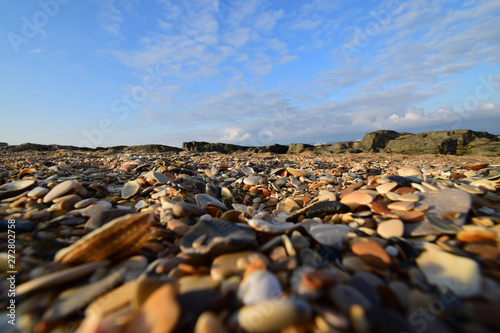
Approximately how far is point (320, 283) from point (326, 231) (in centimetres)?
66

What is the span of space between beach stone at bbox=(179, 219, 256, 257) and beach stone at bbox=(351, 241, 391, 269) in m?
0.65

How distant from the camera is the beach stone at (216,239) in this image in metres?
1.36

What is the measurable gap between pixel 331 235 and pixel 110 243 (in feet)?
4.67

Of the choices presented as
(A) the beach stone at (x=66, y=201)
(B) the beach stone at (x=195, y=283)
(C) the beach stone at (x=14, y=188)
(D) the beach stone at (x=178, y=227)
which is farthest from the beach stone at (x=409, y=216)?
(C) the beach stone at (x=14, y=188)

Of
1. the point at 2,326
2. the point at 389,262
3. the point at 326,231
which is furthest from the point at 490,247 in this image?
the point at 2,326

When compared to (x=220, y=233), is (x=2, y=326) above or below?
below

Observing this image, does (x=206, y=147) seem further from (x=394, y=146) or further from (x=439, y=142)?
(x=439, y=142)

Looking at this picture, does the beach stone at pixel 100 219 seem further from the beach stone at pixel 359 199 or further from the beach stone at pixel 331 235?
the beach stone at pixel 359 199

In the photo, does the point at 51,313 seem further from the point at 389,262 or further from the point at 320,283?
the point at 389,262

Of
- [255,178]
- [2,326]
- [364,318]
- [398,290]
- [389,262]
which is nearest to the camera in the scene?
[364,318]

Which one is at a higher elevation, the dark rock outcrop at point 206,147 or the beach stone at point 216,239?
the dark rock outcrop at point 206,147

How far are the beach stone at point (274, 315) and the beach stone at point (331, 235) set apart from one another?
2.28ft

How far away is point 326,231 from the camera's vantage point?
5.32 ft

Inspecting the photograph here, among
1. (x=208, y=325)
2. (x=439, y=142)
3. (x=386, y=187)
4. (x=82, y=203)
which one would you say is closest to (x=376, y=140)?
(x=439, y=142)
